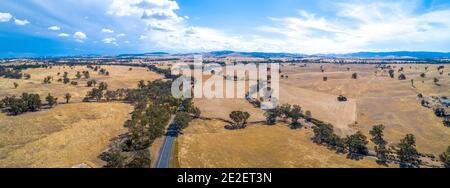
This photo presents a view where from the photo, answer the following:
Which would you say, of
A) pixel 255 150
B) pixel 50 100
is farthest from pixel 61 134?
pixel 255 150

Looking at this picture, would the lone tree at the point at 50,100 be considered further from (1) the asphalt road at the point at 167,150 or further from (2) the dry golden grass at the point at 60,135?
(1) the asphalt road at the point at 167,150

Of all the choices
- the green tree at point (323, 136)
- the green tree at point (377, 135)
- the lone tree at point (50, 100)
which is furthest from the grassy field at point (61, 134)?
the green tree at point (377, 135)

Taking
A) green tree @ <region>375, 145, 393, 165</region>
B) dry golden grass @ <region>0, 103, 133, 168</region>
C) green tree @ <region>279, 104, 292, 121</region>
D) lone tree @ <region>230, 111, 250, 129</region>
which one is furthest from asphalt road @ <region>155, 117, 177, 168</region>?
green tree @ <region>375, 145, 393, 165</region>

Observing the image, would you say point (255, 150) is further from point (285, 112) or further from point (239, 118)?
point (285, 112)

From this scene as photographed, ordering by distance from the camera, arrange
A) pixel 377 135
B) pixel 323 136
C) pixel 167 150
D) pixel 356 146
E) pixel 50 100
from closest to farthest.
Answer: pixel 167 150 → pixel 356 146 → pixel 323 136 → pixel 377 135 → pixel 50 100

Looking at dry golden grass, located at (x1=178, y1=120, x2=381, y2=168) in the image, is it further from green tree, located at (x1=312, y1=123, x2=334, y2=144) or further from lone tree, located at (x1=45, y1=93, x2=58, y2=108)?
lone tree, located at (x1=45, y1=93, x2=58, y2=108)
